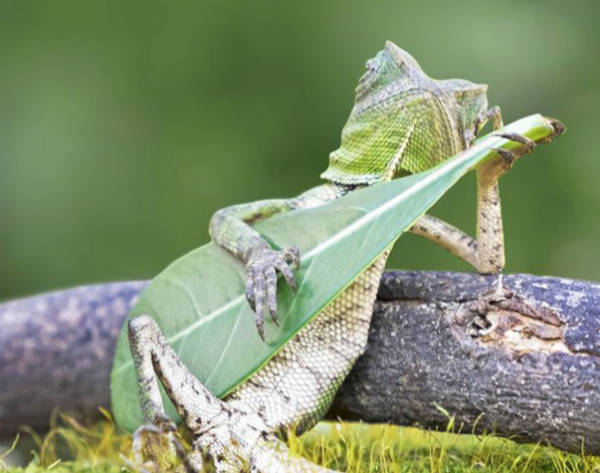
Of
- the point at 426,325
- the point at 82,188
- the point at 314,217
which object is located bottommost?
the point at 82,188

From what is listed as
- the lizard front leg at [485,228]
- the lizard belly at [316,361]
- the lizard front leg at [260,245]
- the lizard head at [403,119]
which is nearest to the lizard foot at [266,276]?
the lizard front leg at [260,245]

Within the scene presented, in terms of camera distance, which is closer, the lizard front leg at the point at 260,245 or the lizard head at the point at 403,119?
the lizard front leg at the point at 260,245

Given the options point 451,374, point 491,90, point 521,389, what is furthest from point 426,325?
point 491,90

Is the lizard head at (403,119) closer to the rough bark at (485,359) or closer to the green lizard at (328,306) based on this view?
the green lizard at (328,306)

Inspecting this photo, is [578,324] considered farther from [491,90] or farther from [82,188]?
[82,188]

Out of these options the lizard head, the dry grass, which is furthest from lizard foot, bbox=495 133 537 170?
the dry grass

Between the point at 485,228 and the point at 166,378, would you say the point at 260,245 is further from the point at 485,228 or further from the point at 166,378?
the point at 485,228

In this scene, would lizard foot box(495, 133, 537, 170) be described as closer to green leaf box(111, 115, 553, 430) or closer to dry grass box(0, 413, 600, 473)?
green leaf box(111, 115, 553, 430)
